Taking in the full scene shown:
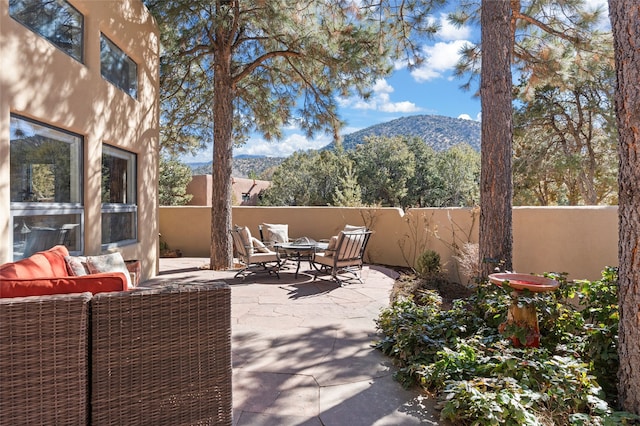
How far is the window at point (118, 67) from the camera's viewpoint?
5.05m

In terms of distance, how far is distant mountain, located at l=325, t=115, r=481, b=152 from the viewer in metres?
38.5

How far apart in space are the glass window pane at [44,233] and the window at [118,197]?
665 mm

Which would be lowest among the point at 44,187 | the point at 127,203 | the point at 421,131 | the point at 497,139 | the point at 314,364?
Result: the point at 314,364

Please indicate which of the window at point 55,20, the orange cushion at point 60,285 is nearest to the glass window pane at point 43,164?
the window at point 55,20

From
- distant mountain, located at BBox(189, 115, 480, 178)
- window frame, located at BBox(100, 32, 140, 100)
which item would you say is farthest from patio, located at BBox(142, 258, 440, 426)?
distant mountain, located at BBox(189, 115, 480, 178)

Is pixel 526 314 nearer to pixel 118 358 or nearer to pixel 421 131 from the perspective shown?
pixel 118 358

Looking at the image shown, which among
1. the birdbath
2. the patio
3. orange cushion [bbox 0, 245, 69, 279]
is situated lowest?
the patio

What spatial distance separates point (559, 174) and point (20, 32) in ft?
50.5

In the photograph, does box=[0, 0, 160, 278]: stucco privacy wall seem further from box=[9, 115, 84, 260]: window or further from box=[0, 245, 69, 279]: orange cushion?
box=[0, 245, 69, 279]: orange cushion

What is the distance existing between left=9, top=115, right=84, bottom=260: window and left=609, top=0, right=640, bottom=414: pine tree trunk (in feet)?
15.5

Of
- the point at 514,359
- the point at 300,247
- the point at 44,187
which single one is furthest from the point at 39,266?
the point at 300,247

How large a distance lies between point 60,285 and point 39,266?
1014 millimetres

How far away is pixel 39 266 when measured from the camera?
2.78 metres

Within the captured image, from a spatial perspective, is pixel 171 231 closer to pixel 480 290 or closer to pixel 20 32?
pixel 20 32
